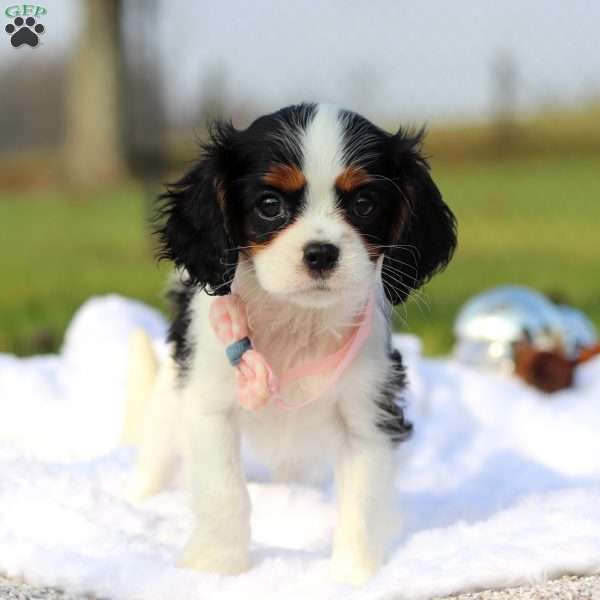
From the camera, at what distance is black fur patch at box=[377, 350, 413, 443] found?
3131mm

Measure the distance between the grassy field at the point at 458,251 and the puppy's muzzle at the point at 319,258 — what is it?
450 cm

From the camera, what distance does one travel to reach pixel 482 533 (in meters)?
3.23

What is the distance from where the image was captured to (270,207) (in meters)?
2.74

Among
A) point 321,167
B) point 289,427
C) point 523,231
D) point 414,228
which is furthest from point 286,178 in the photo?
point 523,231

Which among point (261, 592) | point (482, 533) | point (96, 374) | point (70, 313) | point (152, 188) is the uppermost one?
point (152, 188)

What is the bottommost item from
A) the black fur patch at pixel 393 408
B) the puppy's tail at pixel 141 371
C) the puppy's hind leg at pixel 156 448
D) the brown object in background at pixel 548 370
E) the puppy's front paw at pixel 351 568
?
the puppy's front paw at pixel 351 568

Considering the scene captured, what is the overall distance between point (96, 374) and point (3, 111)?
19.1 feet

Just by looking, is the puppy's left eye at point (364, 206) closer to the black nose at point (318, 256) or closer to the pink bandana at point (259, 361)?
the black nose at point (318, 256)

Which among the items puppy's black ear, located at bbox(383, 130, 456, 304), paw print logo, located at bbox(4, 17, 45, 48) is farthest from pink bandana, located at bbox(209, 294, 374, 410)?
paw print logo, located at bbox(4, 17, 45, 48)

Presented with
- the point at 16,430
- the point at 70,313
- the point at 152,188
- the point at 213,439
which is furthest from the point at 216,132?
the point at 152,188

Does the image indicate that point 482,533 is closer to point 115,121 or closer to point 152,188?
point 152,188

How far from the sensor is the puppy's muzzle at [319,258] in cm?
259

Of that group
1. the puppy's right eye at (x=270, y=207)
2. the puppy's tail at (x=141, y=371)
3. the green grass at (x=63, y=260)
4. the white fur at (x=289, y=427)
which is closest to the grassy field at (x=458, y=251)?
the green grass at (x=63, y=260)

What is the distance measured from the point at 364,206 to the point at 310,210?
18 cm
